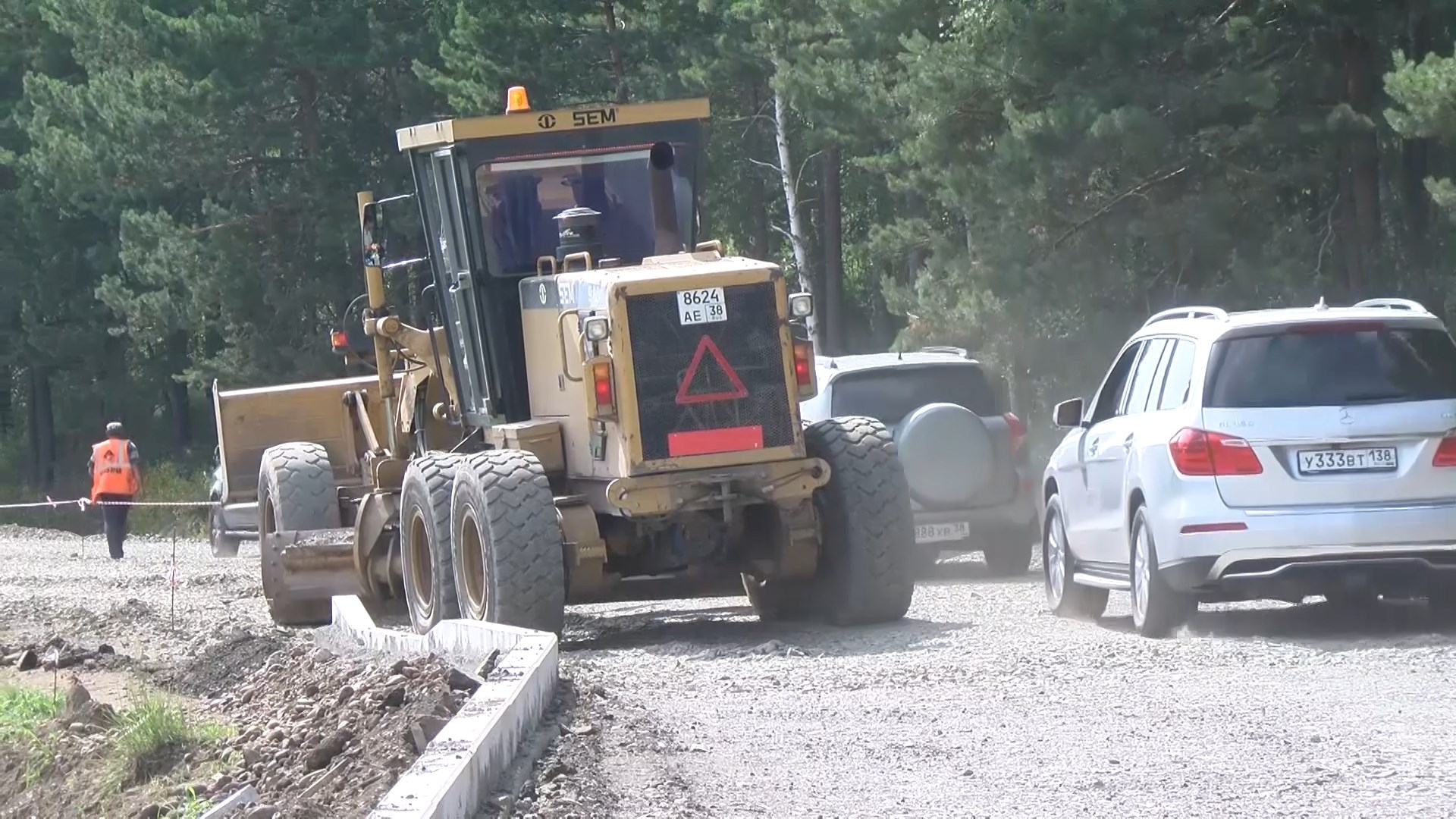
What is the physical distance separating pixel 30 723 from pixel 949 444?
773 cm

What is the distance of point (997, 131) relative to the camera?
2441 cm

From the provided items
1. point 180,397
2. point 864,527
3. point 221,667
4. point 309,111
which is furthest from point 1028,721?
point 180,397

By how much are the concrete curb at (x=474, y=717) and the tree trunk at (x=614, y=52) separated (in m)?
26.5

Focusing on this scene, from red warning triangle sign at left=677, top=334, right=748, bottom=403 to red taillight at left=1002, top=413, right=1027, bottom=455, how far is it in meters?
6.32

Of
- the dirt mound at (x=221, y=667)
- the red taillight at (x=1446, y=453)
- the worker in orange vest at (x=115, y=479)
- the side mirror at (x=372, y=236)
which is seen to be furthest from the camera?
the worker in orange vest at (x=115, y=479)

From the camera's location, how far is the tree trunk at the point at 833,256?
40.3 m

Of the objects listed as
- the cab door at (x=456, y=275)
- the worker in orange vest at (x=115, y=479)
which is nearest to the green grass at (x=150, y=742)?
the cab door at (x=456, y=275)

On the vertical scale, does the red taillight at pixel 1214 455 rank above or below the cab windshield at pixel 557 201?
below

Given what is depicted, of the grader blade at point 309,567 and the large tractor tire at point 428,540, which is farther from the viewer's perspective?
the grader blade at point 309,567

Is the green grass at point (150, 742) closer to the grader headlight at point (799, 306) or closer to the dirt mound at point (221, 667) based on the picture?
the dirt mound at point (221, 667)

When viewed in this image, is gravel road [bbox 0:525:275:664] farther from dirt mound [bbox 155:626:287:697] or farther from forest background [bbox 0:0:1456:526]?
forest background [bbox 0:0:1456:526]

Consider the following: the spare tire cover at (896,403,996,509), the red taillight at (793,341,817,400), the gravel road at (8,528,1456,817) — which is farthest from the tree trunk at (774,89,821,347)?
Result: the red taillight at (793,341,817,400)

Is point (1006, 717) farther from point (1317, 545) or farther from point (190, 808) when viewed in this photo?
point (190, 808)

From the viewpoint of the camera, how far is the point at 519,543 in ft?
37.8
